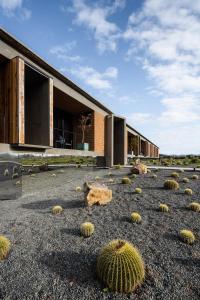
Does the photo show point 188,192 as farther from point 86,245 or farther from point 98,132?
point 98,132

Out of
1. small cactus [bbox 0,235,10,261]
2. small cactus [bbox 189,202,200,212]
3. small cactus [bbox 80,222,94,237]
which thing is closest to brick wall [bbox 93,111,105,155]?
small cactus [bbox 189,202,200,212]

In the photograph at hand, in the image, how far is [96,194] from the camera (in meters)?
9.60

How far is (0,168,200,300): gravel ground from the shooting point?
537 cm

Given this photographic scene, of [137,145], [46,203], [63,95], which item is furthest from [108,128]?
[137,145]

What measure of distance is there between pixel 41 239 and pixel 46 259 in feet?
3.11

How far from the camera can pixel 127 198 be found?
1045 cm

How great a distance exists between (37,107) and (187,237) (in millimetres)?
11244

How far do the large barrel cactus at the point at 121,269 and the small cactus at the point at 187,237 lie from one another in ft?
6.42

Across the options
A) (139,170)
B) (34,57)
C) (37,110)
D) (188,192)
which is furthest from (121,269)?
(34,57)

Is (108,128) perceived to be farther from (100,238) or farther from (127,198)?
(100,238)

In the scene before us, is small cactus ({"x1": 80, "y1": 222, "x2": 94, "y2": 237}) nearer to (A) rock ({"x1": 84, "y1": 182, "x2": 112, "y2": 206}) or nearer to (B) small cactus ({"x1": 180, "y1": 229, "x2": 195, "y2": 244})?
(A) rock ({"x1": 84, "y1": 182, "x2": 112, "y2": 206})

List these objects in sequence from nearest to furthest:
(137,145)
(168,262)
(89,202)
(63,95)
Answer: (168,262) → (89,202) → (63,95) → (137,145)

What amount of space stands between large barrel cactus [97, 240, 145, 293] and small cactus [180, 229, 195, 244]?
196 cm

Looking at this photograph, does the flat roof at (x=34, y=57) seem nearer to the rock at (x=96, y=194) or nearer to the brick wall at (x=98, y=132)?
the brick wall at (x=98, y=132)
